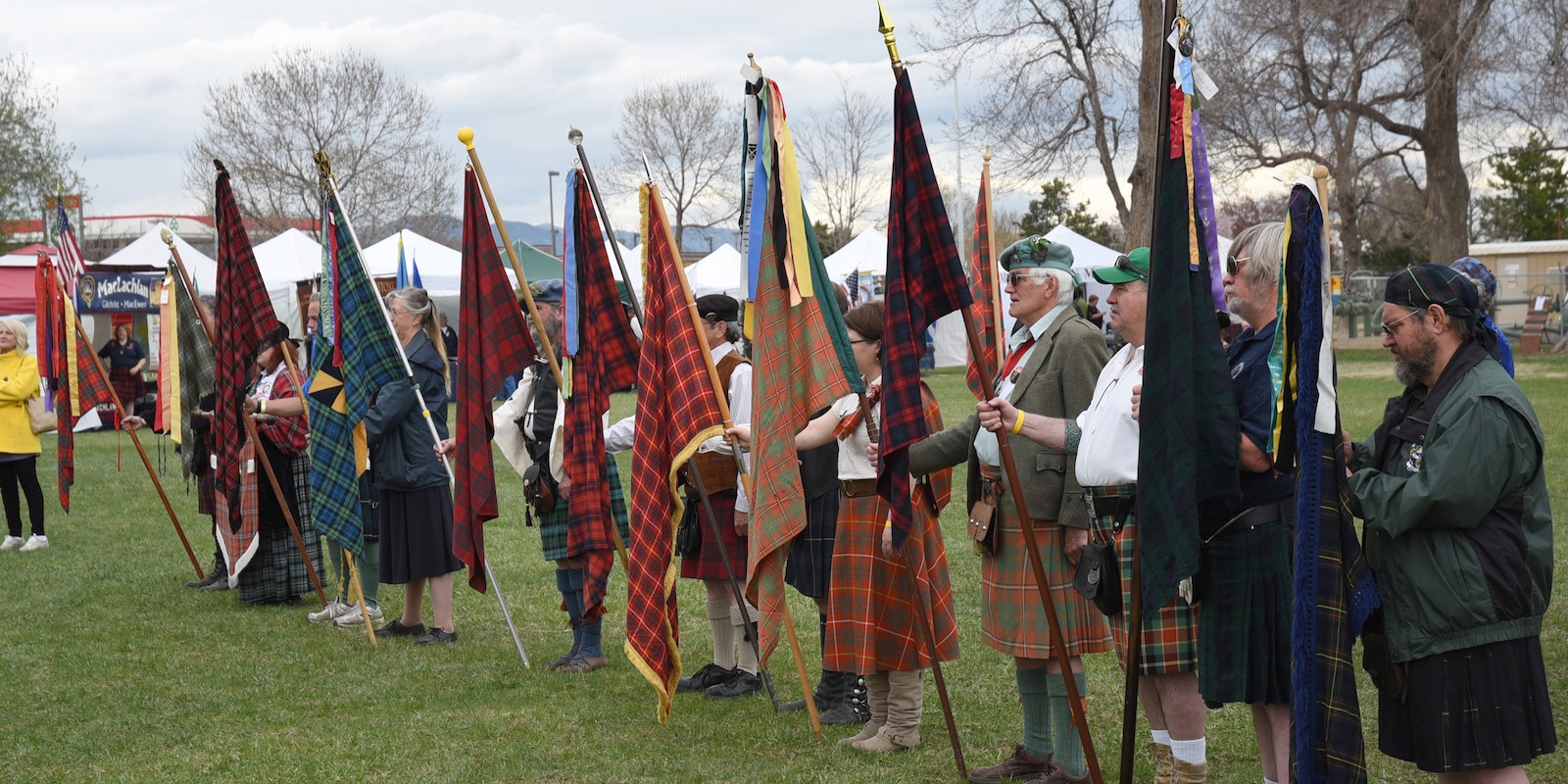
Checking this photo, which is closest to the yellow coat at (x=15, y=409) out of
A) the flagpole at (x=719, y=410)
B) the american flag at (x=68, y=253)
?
the american flag at (x=68, y=253)

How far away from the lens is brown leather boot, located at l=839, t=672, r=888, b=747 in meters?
5.43

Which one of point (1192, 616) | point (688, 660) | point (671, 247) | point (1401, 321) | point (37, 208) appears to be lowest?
point (688, 660)

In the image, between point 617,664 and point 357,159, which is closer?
point 617,664

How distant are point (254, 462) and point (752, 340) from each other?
5.06 metres

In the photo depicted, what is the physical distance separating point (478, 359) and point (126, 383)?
1445cm

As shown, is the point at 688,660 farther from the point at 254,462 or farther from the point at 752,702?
the point at 254,462

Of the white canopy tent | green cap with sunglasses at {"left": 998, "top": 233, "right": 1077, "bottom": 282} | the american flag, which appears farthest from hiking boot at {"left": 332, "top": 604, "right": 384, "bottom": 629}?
the white canopy tent

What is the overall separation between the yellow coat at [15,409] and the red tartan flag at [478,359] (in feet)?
20.6

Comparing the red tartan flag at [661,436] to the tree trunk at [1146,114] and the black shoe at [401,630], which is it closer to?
the black shoe at [401,630]

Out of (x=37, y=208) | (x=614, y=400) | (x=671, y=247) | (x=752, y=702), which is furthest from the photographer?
(x=37, y=208)

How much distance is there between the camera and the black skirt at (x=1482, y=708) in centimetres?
331

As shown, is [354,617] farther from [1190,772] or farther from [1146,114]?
[1146,114]

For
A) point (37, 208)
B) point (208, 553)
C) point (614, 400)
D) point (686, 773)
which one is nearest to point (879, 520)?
point (686, 773)

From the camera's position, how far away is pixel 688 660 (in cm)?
713
